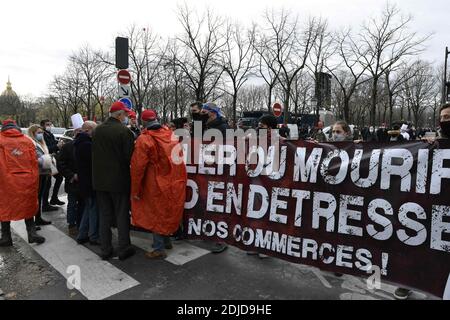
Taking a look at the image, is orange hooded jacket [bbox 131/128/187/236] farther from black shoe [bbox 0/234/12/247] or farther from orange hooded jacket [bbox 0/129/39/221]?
black shoe [bbox 0/234/12/247]

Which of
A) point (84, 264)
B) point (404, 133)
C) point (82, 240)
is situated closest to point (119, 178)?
point (84, 264)

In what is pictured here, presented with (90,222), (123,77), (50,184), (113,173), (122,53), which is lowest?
(90,222)

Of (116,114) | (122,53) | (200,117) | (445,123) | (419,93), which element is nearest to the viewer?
(445,123)

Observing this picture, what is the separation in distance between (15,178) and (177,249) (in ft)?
7.96

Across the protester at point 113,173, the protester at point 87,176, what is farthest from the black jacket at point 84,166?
the protester at point 113,173

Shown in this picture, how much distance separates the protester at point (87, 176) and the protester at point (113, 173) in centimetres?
37

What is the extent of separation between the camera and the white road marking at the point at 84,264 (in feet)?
12.5

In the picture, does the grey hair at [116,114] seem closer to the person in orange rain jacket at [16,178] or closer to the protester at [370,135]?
the person in orange rain jacket at [16,178]

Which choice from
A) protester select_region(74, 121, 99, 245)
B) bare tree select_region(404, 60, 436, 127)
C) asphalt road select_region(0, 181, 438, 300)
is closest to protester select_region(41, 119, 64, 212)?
protester select_region(74, 121, 99, 245)

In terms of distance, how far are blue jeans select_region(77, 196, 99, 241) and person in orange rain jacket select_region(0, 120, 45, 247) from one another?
2.21 feet

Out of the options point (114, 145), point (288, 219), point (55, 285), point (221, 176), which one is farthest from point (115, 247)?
point (288, 219)

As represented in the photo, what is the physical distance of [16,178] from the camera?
4945 mm

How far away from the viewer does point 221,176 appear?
466 cm

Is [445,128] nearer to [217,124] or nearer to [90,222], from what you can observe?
[217,124]
